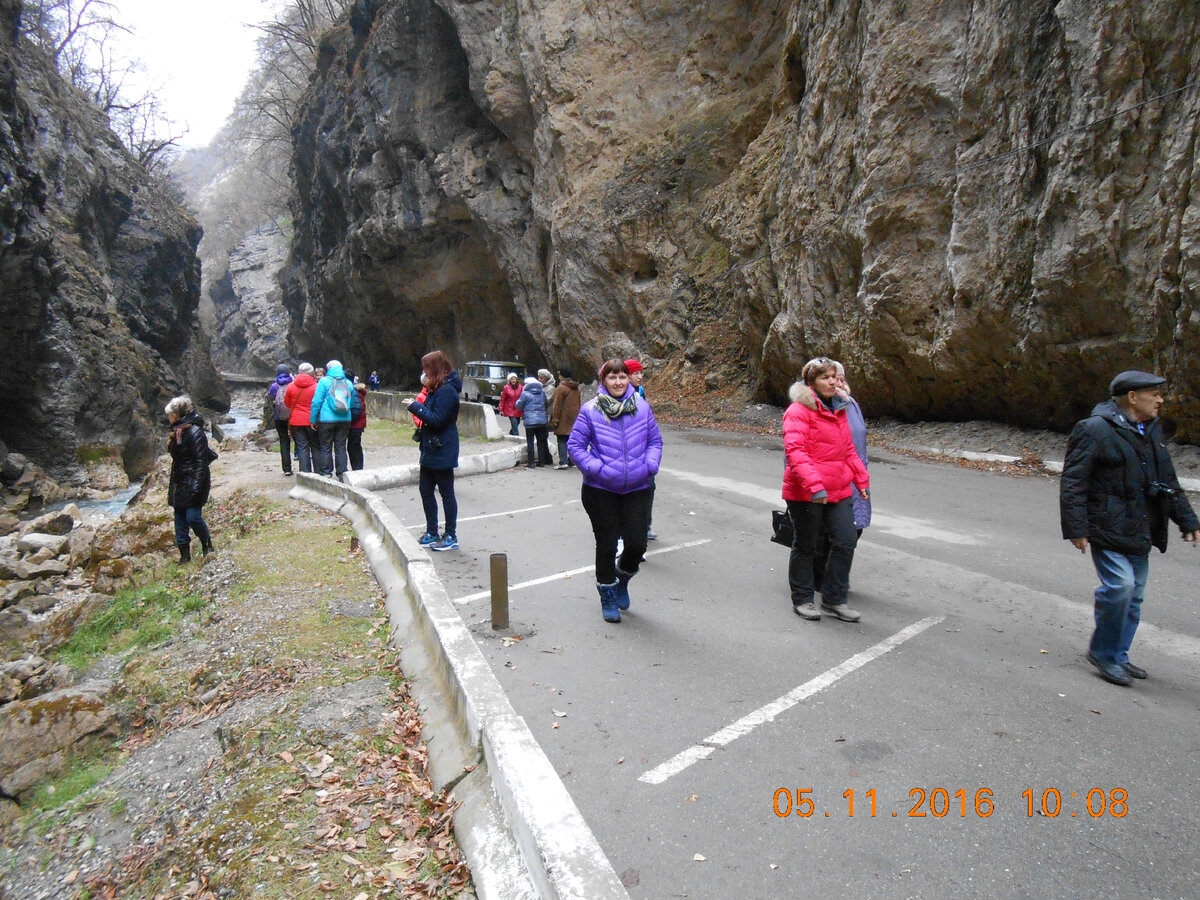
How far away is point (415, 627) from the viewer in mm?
5465

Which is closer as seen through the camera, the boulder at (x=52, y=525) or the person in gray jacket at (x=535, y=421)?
the person in gray jacket at (x=535, y=421)

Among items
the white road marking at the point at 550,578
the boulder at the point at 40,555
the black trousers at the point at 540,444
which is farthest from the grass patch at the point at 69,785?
the black trousers at the point at 540,444

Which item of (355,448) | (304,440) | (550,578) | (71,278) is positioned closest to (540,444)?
(355,448)

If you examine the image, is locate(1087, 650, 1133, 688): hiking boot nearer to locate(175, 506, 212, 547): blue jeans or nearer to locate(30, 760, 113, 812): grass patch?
locate(30, 760, 113, 812): grass patch

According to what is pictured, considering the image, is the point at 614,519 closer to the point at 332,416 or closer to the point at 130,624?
the point at 130,624

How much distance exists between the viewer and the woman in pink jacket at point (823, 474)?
201 inches

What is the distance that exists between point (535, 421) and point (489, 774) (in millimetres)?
10207

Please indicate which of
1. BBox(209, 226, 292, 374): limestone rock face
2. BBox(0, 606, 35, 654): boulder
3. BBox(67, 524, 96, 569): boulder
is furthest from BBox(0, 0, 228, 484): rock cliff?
BBox(209, 226, 292, 374): limestone rock face

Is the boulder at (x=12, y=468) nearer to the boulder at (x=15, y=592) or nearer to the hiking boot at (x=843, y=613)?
the boulder at (x=15, y=592)

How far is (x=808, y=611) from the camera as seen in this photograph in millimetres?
5418

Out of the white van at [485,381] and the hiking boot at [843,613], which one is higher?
the white van at [485,381]

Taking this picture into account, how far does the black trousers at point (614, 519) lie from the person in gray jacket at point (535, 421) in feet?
25.9

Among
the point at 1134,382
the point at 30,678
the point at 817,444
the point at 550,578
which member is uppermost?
the point at 1134,382

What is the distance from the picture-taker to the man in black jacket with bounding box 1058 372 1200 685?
4082 mm
